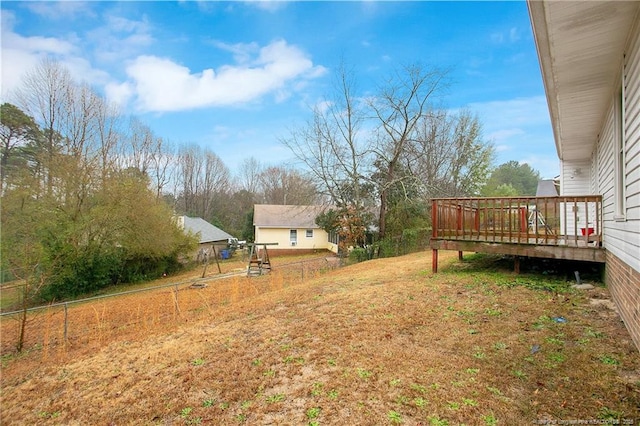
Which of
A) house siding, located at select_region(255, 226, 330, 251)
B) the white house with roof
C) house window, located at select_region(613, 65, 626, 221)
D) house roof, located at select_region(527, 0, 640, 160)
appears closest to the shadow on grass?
the white house with roof

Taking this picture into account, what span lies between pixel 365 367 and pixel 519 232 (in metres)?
5.07

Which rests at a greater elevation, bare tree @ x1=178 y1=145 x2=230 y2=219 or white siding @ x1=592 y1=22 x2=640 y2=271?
bare tree @ x1=178 y1=145 x2=230 y2=219

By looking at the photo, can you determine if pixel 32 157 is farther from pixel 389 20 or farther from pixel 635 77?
pixel 635 77

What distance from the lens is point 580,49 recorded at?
3.23 meters

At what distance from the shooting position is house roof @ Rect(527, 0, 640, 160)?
103 inches

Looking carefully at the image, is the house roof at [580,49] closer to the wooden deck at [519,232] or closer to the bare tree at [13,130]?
the wooden deck at [519,232]

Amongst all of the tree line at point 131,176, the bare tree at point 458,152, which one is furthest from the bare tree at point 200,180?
the bare tree at point 458,152

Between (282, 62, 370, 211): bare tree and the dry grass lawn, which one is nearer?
the dry grass lawn

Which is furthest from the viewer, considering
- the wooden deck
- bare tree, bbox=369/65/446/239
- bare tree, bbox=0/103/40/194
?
bare tree, bbox=0/103/40/194

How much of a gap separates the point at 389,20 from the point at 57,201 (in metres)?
15.4

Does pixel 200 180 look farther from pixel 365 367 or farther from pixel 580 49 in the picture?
pixel 580 49

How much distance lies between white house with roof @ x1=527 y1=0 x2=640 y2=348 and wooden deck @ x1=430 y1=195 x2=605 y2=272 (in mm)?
654

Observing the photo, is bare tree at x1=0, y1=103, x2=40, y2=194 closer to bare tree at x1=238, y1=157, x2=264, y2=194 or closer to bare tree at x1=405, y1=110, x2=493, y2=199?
bare tree at x1=238, y1=157, x2=264, y2=194

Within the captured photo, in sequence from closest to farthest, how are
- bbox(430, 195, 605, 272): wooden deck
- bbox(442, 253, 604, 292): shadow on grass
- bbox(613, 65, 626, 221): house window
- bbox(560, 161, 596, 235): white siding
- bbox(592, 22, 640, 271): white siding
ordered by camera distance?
bbox(592, 22, 640, 271): white siding → bbox(613, 65, 626, 221): house window → bbox(430, 195, 605, 272): wooden deck → bbox(442, 253, 604, 292): shadow on grass → bbox(560, 161, 596, 235): white siding
